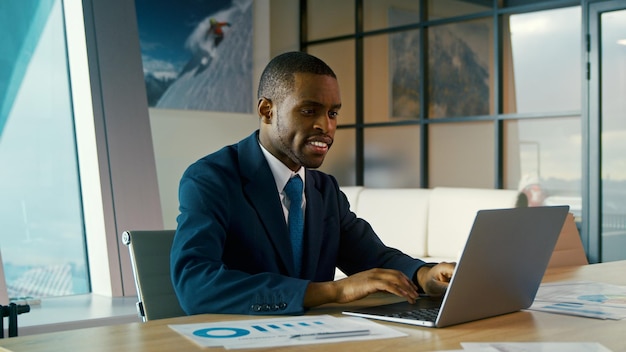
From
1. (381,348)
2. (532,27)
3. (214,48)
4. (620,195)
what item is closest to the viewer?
(381,348)

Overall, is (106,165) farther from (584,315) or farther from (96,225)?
(584,315)

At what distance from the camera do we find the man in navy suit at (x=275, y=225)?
4.92 feet

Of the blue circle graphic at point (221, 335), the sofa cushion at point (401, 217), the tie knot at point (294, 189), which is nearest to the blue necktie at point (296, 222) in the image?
the tie knot at point (294, 189)

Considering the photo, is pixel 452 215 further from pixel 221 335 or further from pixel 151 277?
pixel 221 335

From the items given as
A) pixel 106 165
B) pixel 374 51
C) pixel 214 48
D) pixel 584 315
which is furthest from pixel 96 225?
pixel 584 315

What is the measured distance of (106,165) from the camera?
478cm

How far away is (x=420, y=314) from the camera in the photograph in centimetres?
146

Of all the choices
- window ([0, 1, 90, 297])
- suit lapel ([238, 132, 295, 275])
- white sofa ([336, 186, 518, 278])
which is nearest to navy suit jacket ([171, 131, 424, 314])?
suit lapel ([238, 132, 295, 275])

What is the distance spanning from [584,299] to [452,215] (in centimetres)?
333

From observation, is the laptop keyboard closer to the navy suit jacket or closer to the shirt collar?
the navy suit jacket

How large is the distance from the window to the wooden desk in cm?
351

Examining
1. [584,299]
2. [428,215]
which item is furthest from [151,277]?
[428,215]

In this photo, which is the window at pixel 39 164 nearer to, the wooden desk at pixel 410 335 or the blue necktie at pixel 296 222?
the blue necktie at pixel 296 222

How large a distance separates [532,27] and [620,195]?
4.19ft
